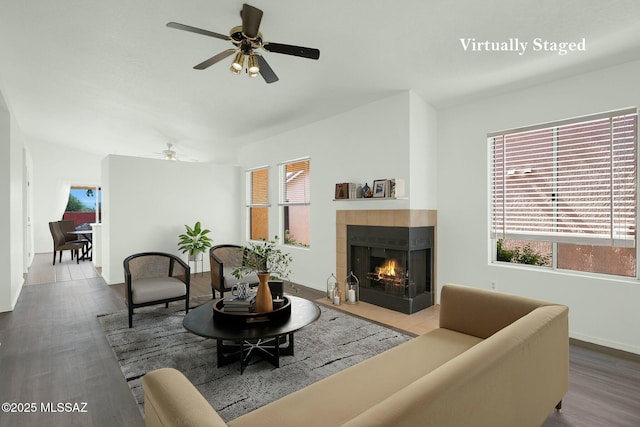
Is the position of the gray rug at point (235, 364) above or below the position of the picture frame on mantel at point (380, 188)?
below

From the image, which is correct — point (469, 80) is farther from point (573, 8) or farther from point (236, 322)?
point (236, 322)

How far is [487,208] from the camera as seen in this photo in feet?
13.3

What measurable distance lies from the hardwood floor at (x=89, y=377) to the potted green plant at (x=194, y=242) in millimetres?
2219

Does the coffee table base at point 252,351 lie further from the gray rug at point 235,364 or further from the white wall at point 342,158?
the white wall at point 342,158

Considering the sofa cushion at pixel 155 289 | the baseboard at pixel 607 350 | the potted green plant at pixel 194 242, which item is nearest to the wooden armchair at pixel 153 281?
the sofa cushion at pixel 155 289

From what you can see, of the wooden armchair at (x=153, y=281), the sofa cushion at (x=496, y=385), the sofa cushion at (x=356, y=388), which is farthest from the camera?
the wooden armchair at (x=153, y=281)

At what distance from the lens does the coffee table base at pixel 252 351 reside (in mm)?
2738

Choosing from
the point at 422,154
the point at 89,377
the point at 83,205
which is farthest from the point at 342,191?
the point at 83,205

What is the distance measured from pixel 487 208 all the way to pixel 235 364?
10.9 ft

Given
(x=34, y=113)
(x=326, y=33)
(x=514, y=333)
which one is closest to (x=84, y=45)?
(x=326, y=33)

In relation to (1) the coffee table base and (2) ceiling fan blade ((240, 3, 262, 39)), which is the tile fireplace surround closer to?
(1) the coffee table base

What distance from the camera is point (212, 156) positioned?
8430 mm

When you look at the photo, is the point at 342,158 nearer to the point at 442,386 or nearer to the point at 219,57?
the point at 219,57

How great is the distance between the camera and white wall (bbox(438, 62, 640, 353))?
3090mm
